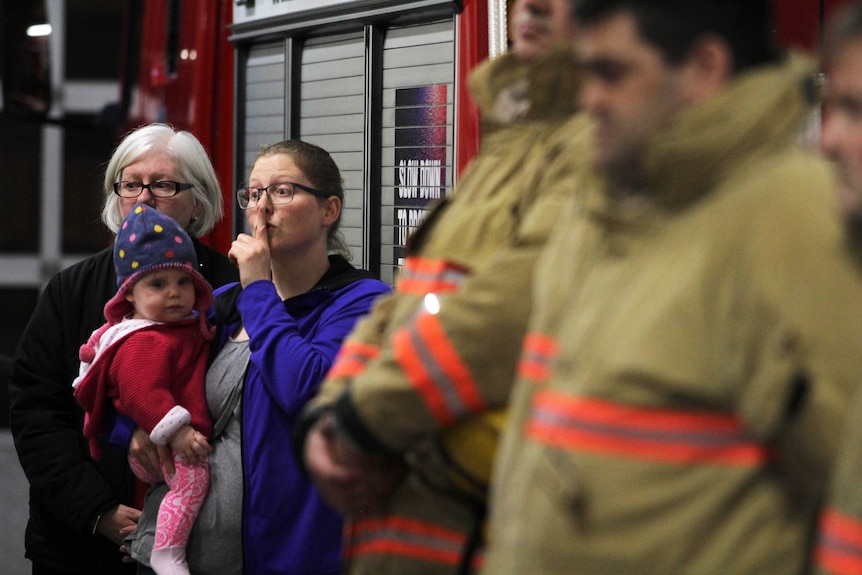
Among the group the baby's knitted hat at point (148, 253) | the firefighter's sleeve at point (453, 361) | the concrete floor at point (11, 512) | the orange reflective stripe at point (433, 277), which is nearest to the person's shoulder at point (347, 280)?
the baby's knitted hat at point (148, 253)

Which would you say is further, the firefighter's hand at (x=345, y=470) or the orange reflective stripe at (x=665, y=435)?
the firefighter's hand at (x=345, y=470)

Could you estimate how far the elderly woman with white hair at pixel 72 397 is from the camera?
3.07m

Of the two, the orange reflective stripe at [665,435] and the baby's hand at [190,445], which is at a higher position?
the orange reflective stripe at [665,435]

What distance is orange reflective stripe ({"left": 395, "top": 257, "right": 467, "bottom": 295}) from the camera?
155 centimetres

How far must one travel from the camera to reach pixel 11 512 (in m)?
5.60

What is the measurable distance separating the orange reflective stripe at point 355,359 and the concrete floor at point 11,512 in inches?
171

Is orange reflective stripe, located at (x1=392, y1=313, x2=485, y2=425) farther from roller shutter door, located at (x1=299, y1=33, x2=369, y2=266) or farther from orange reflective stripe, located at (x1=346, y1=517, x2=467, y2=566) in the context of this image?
roller shutter door, located at (x1=299, y1=33, x2=369, y2=266)

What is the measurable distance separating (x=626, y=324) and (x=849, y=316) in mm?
217

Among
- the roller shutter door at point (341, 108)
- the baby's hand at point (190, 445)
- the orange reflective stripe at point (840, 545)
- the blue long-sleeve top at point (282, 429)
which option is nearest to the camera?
the orange reflective stripe at point (840, 545)

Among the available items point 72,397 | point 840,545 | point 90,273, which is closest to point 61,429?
point 72,397

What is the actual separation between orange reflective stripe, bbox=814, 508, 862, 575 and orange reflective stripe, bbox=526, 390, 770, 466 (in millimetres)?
95

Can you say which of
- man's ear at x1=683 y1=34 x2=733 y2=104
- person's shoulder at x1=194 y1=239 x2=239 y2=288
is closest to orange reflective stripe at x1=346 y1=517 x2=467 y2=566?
man's ear at x1=683 y1=34 x2=733 y2=104

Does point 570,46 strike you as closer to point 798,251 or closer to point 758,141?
point 758,141

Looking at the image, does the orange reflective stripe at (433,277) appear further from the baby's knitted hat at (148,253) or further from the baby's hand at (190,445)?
the baby's knitted hat at (148,253)
